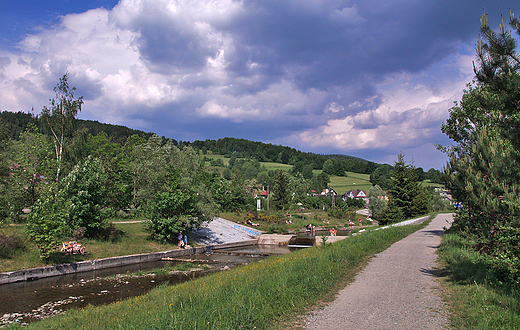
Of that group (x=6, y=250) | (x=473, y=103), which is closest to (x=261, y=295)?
(x=6, y=250)

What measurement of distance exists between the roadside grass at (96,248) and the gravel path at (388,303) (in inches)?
748

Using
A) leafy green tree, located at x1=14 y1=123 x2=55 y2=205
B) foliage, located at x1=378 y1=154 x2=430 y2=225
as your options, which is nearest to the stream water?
leafy green tree, located at x1=14 y1=123 x2=55 y2=205

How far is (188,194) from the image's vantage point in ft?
102

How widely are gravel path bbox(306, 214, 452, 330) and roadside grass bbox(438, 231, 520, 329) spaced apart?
1.13ft

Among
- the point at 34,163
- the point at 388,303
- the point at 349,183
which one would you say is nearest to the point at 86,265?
the point at 34,163

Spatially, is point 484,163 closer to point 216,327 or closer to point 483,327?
point 483,327

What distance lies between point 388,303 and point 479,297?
2.00 m

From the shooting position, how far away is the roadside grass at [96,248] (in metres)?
18.8

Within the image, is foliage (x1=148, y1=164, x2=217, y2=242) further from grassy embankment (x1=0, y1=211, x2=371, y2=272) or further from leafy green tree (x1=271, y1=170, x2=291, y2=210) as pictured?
leafy green tree (x1=271, y1=170, x2=291, y2=210)

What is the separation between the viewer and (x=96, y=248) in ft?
77.9

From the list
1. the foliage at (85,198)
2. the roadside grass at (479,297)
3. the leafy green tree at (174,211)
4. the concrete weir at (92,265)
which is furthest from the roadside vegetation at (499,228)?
the foliage at (85,198)

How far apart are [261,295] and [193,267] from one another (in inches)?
631

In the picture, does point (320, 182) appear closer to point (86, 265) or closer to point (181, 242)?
point (181, 242)

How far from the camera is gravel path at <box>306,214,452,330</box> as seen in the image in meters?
6.36
